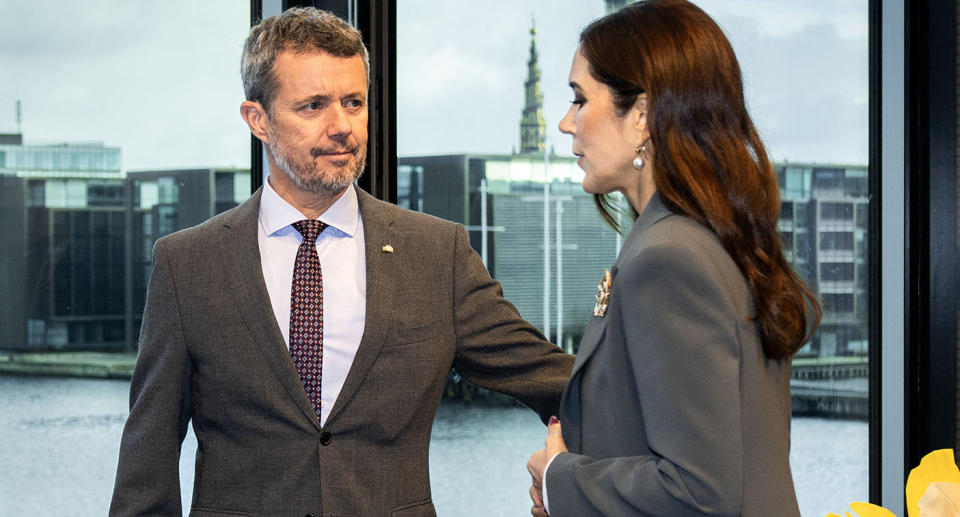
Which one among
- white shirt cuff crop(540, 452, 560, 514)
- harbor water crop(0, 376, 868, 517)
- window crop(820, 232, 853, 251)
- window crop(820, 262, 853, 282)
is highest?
window crop(820, 232, 853, 251)

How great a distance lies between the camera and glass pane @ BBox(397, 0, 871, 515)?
2.42m

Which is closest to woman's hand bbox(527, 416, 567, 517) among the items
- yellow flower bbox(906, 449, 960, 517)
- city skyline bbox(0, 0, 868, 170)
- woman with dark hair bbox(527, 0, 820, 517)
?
woman with dark hair bbox(527, 0, 820, 517)

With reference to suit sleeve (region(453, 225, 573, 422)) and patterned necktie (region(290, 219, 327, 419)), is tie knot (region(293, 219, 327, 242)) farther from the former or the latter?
suit sleeve (region(453, 225, 573, 422))

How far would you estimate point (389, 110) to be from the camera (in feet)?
7.66

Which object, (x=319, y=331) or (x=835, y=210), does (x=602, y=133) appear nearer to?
(x=319, y=331)

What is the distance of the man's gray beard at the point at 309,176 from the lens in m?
1.68

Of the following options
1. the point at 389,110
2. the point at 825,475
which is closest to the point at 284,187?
the point at 389,110

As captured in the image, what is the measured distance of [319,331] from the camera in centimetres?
165

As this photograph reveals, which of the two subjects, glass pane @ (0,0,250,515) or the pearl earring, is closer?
the pearl earring

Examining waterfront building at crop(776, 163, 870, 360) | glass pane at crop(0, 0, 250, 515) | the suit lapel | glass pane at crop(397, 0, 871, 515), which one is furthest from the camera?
waterfront building at crop(776, 163, 870, 360)

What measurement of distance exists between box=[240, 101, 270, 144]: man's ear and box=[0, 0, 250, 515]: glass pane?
505mm

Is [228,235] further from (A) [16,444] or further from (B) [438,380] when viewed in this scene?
(A) [16,444]

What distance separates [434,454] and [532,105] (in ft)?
3.02

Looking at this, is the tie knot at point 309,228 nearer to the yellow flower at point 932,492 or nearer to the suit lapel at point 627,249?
the suit lapel at point 627,249
